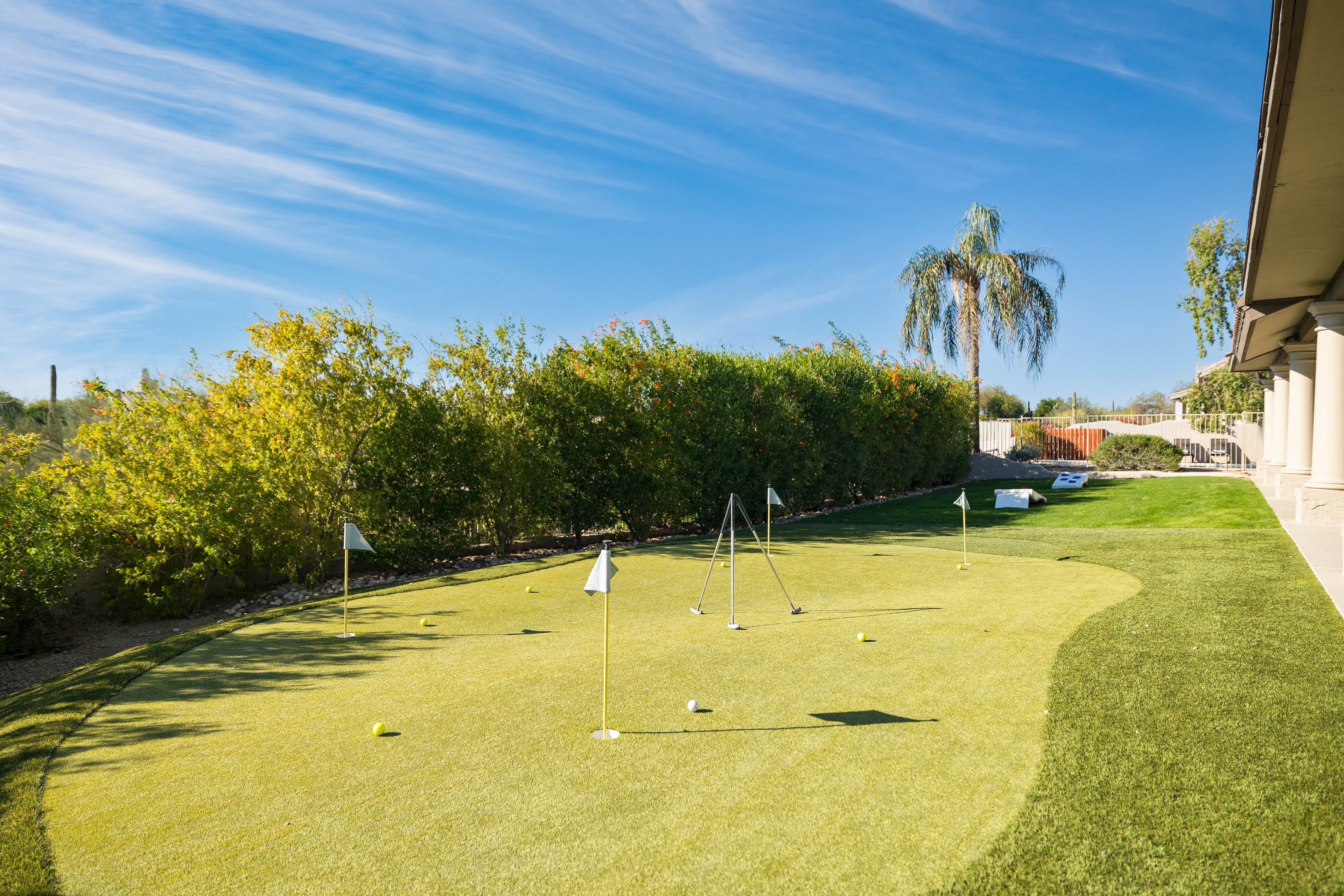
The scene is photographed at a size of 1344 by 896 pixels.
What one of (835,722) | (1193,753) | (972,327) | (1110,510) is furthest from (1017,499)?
(835,722)

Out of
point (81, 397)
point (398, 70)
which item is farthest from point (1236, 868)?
point (81, 397)

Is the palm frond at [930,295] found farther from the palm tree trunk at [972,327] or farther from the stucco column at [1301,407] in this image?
the stucco column at [1301,407]

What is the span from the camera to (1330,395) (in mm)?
11703

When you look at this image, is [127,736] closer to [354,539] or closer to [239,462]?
[354,539]

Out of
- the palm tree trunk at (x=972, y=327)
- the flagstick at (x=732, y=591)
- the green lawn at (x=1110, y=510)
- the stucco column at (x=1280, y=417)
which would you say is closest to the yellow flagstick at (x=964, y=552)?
the flagstick at (x=732, y=591)

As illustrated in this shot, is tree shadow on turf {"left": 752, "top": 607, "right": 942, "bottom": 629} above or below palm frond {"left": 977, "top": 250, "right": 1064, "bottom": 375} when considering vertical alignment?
below

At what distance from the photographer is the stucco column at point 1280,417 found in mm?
20281

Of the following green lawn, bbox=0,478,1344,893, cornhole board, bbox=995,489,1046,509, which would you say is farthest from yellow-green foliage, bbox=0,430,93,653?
cornhole board, bbox=995,489,1046,509

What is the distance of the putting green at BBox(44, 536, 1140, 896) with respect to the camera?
2949 millimetres

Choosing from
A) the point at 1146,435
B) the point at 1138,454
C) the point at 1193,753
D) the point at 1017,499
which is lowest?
the point at 1193,753

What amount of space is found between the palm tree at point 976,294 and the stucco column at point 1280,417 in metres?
7.52

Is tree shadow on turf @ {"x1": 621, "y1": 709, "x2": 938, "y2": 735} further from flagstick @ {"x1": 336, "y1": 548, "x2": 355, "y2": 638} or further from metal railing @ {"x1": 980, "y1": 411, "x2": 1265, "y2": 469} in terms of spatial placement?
metal railing @ {"x1": 980, "y1": 411, "x2": 1265, "y2": 469}

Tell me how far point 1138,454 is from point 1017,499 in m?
11.8

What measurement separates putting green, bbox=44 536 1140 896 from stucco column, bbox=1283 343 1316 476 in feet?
42.7
